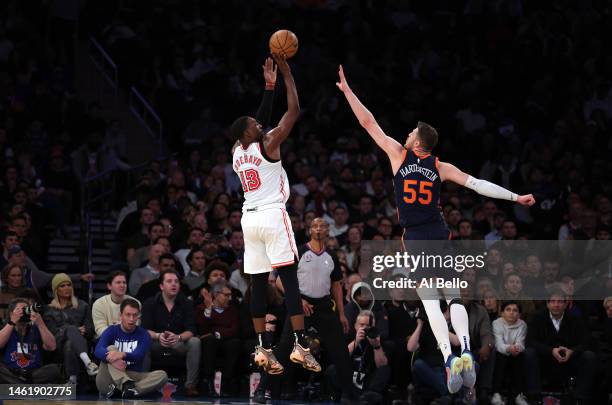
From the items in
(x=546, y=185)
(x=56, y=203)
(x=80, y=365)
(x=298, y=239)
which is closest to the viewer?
(x=80, y=365)

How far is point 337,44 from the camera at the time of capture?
73.5ft

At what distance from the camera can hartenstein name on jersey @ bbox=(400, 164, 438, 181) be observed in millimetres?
10781

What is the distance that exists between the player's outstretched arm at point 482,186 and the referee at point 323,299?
245cm

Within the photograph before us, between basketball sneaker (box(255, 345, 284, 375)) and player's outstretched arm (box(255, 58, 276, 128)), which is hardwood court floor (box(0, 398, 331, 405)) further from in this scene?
player's outstretched arm (box(255, 58, 276, 128))

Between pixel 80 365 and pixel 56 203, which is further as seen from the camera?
pixel 56 203

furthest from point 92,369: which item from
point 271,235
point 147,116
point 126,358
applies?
point 147,116

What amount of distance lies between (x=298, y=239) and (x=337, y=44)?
7.82 meters

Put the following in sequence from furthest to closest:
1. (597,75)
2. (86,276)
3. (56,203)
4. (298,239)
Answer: (597,75)
(56,203)
(298,239)
(86,276)

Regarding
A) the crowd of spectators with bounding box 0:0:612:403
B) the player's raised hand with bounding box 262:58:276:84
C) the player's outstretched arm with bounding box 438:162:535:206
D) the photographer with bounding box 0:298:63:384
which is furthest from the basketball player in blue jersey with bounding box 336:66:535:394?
the photographer with bounding box 0:298:63:384

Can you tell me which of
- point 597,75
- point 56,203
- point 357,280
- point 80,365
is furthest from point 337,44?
point 80,365

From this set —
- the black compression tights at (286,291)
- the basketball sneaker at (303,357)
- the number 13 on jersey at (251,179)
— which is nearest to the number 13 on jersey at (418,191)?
the black compression tights at (286,291)

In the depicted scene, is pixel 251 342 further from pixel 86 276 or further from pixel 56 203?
pixel 56 203

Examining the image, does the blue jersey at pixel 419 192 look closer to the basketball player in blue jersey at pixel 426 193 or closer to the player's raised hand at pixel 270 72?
the basketball player in blue jersey at pixel 426 193

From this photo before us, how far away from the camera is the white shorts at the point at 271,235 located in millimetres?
10422
